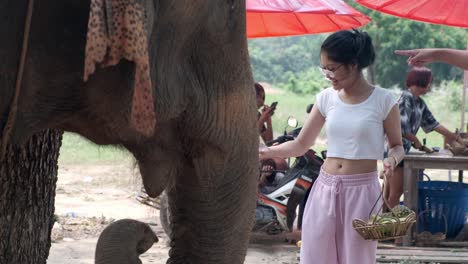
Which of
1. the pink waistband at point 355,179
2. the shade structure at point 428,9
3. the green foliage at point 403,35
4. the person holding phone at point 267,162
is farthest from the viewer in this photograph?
the green foliage at point 403,35

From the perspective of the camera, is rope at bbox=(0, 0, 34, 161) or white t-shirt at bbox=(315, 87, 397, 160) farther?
white t-shirt at bbox=(315, 87, 397, 160)

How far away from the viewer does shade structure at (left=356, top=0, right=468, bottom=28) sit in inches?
295

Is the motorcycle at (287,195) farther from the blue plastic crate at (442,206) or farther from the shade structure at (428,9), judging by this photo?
the shade structure at (428,9)

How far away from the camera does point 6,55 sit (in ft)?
7.73

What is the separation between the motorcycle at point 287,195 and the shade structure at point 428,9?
131 cm

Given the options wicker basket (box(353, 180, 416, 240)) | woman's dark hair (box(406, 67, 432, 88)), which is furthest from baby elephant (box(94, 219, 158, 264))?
woman's dark hair (box(406, 67, 432, 88))

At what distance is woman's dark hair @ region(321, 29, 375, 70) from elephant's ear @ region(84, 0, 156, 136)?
9.14 ft

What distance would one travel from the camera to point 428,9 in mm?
7633

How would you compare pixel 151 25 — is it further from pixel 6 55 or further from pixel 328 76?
pixel 328 76

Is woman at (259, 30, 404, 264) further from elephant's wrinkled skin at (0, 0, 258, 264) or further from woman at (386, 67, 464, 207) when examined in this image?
woman at (386, 67, 464, 207)

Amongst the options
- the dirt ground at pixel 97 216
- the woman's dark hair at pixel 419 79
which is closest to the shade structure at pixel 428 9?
the woman's dark hair at pixel 419 79

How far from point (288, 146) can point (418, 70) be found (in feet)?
13.6

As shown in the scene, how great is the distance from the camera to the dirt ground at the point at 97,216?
8109 mm

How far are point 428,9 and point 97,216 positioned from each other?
398 cm
